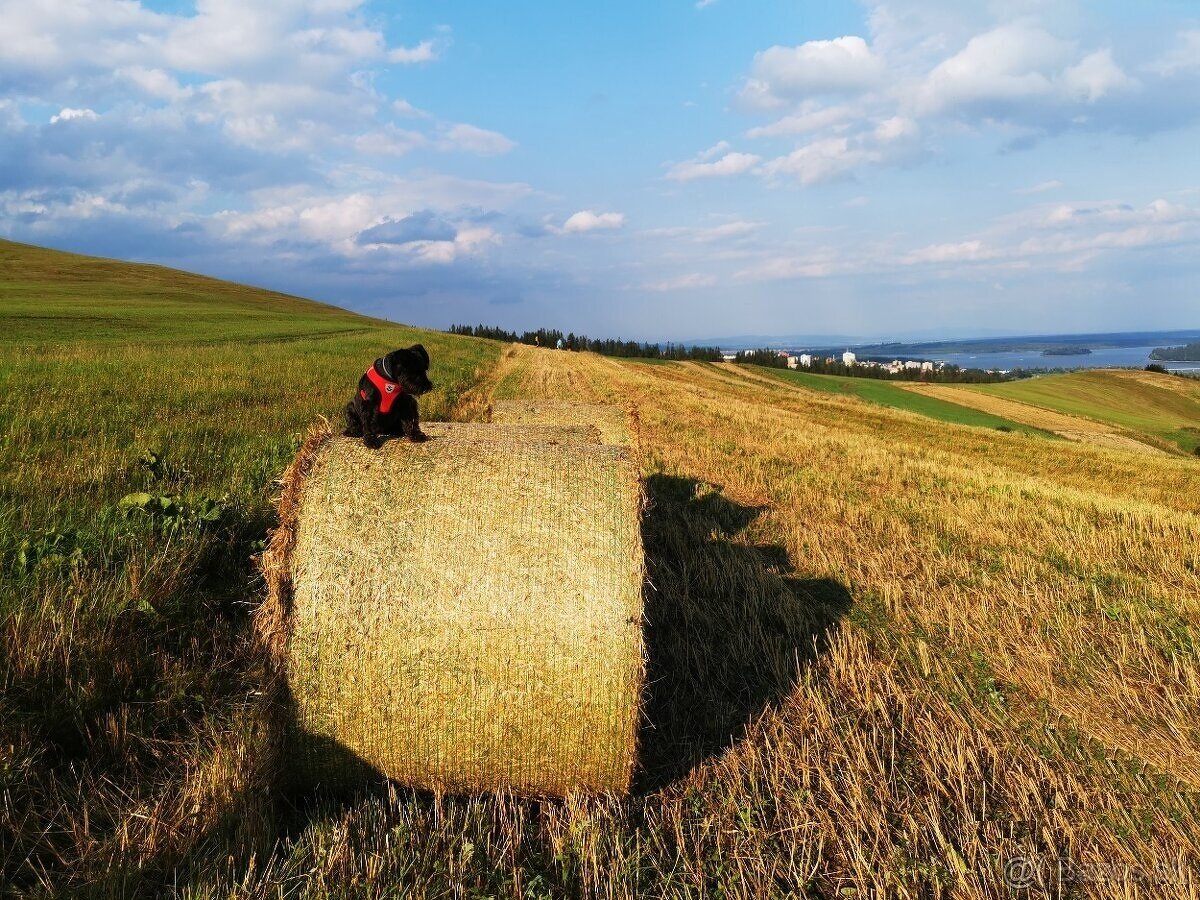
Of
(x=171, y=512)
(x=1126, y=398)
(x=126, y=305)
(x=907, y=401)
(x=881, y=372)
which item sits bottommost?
(x=171, y=512)

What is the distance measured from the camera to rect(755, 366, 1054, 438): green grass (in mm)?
40688

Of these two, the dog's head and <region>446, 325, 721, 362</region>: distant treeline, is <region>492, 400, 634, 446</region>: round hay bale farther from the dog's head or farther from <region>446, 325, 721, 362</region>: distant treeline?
<region>446, 325, 721, 362</region>: distant treeline

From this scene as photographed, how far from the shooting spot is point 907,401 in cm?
5112

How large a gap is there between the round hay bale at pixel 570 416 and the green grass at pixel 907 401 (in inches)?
1133

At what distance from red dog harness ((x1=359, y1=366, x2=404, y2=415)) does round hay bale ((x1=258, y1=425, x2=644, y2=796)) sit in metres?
1.08

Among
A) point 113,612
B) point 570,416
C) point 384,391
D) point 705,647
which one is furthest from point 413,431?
point 570,416

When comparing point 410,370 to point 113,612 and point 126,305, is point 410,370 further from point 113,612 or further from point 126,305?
point 126,305

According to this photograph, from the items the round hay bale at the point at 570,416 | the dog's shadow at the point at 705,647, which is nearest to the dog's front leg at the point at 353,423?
the dog's shadow at the point at 705,647

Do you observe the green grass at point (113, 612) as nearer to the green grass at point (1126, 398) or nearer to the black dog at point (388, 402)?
the black dog at point (388, 402)

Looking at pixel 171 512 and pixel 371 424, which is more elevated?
pixel 371 424

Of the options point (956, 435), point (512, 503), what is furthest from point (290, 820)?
point (956, 435)

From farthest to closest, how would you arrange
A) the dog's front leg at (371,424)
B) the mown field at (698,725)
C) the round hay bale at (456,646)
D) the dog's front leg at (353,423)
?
the dog's front leg at (353,423), the dog's front leg at (371,424), the round hay bale at (456,646), the mown field at (698,725)

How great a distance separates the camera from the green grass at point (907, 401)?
1602 inches

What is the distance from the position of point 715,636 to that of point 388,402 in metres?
2.97
